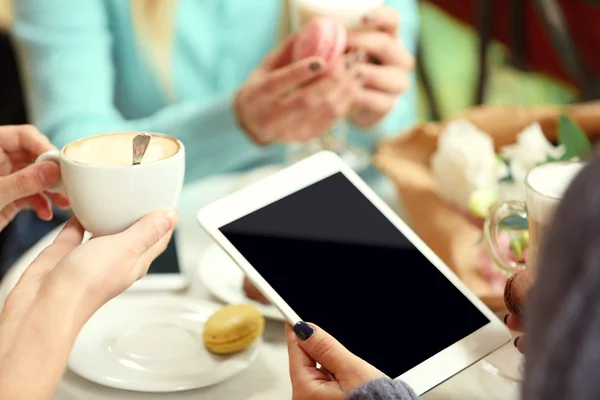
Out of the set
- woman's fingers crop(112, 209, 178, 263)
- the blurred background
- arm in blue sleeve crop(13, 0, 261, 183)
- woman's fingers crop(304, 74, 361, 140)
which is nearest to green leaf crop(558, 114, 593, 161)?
woman's fingers crop(304, 74, 361, 140)

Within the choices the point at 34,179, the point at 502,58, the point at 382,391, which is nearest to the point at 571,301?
the point at 382,391

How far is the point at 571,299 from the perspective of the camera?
266 mm

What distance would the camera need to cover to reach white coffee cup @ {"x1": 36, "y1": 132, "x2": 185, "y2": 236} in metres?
0.54

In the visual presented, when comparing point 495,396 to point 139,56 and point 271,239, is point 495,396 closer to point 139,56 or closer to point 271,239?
point 271,239

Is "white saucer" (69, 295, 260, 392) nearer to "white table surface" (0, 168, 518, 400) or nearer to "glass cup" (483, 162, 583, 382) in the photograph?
"white table surface" (0, 168, 518, 400)

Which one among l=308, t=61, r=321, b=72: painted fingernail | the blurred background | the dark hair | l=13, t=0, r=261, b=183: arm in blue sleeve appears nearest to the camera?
the dark hair

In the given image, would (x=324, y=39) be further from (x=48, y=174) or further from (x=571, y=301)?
(x=571, y=301)

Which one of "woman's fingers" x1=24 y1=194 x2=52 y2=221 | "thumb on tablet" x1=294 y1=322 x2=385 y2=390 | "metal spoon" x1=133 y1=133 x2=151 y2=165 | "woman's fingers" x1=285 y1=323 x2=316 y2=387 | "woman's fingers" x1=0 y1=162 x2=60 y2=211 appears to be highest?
"metal spoon" x1=133 y1=133 x2=151 y2=165

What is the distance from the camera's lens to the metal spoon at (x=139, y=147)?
1.85 ft

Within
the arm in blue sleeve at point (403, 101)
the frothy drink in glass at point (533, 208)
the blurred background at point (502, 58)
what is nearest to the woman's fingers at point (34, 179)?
the frothy drink in glass at point (533, 208)

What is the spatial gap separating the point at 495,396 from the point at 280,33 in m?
0.94

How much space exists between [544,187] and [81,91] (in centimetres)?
86

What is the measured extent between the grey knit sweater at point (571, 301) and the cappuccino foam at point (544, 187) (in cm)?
33

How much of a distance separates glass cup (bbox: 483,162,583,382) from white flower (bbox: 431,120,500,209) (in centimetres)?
10
